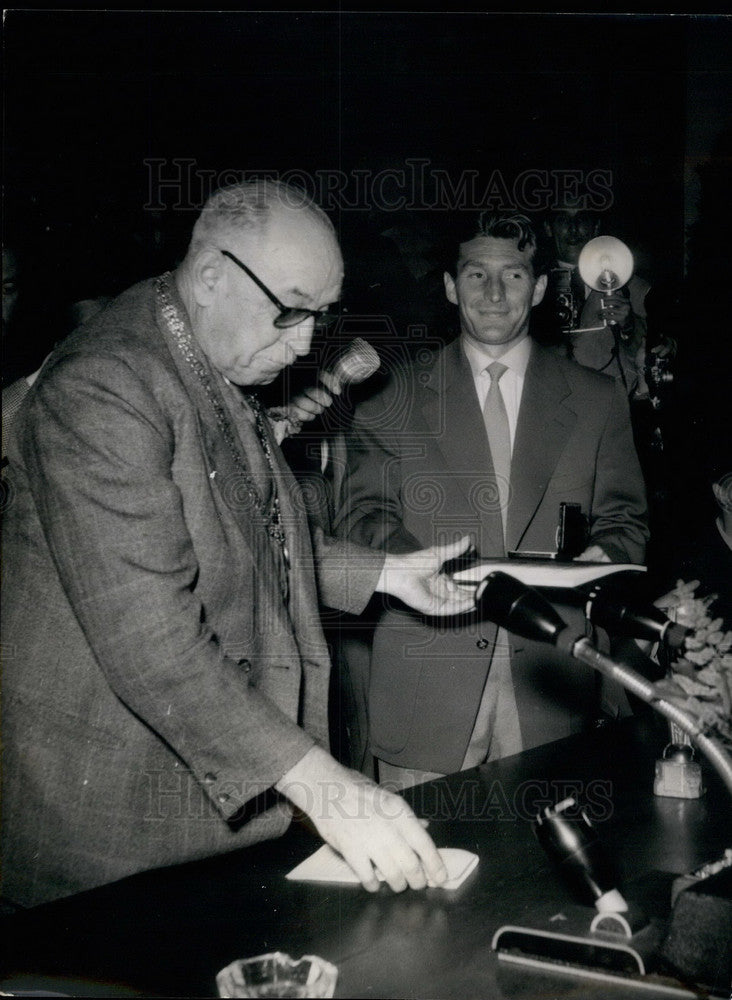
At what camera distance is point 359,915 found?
108cm

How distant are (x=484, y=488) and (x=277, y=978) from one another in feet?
6.08

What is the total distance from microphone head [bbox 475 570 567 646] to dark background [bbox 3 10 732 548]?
4.90 feet

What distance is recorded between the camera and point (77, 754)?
1.38 meters

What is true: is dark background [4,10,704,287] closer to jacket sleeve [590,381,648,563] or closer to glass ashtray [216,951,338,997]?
jacket sleeve [590,381,648,563]

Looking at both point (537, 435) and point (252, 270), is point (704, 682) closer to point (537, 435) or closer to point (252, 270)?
point (252, 270)

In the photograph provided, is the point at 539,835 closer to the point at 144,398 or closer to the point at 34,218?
the point at 144,398

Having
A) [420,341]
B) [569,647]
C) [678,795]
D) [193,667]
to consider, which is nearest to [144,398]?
[193,667]

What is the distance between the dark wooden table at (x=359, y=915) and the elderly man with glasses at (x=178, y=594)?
0.26 feet

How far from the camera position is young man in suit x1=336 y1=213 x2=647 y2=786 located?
2.53 metres

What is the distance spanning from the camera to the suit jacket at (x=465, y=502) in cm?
252

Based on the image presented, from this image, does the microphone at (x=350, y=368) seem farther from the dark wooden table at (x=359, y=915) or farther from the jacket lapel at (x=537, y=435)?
the dark wooden table at (x=359, y=915)

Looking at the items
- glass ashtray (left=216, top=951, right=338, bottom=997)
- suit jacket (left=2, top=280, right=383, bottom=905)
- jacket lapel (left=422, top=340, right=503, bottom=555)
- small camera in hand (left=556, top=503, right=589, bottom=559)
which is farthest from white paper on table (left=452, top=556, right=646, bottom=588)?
glass ashtray (left=216, top=951, right=338, bottom=997)

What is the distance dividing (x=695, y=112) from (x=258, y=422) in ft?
5.18

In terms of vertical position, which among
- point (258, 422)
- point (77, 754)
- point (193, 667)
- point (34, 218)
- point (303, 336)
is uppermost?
point (34, 218)
